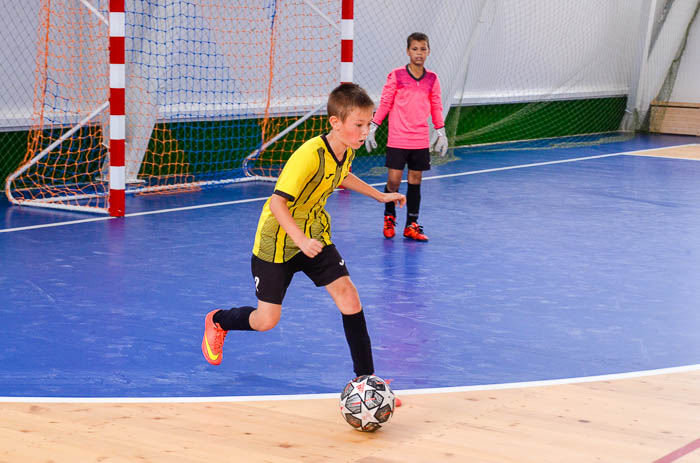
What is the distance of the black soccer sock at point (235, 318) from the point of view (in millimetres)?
4762

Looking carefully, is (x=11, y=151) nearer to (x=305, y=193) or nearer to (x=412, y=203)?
(x=412, y=203)

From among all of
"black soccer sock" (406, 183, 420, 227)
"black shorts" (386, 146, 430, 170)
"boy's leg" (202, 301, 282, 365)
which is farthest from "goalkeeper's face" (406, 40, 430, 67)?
"boy's leg" (202, 301, 282, 365)

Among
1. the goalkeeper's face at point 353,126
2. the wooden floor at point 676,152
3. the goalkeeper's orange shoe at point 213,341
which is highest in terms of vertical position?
the goalkeeper's face at point 353,126

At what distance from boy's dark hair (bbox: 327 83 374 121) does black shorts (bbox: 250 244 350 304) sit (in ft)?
1.86

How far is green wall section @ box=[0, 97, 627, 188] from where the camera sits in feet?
38.1

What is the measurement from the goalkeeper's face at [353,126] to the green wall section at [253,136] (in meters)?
6.86

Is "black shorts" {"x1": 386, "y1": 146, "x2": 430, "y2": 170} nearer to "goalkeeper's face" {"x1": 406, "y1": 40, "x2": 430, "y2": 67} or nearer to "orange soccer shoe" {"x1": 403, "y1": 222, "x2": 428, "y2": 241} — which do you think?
"orange soccer shoe" {"x1": 403, "y1": 222, "x2": 428, "y2": 241}

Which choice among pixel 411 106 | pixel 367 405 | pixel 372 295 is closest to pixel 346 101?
pixel 367 405

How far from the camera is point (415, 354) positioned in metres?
5.28

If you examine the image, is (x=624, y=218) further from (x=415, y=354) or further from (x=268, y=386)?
(x=268, y=386)

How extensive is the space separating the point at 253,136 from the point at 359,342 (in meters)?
8.66

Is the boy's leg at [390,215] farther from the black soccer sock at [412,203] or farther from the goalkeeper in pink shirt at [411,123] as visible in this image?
the black soccer sock at [412,203]

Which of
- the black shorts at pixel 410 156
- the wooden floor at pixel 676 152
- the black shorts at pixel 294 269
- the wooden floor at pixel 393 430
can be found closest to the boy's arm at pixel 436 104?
the black shorts at pixel 410 156

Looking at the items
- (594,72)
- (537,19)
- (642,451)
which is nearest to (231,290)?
(642,451)
